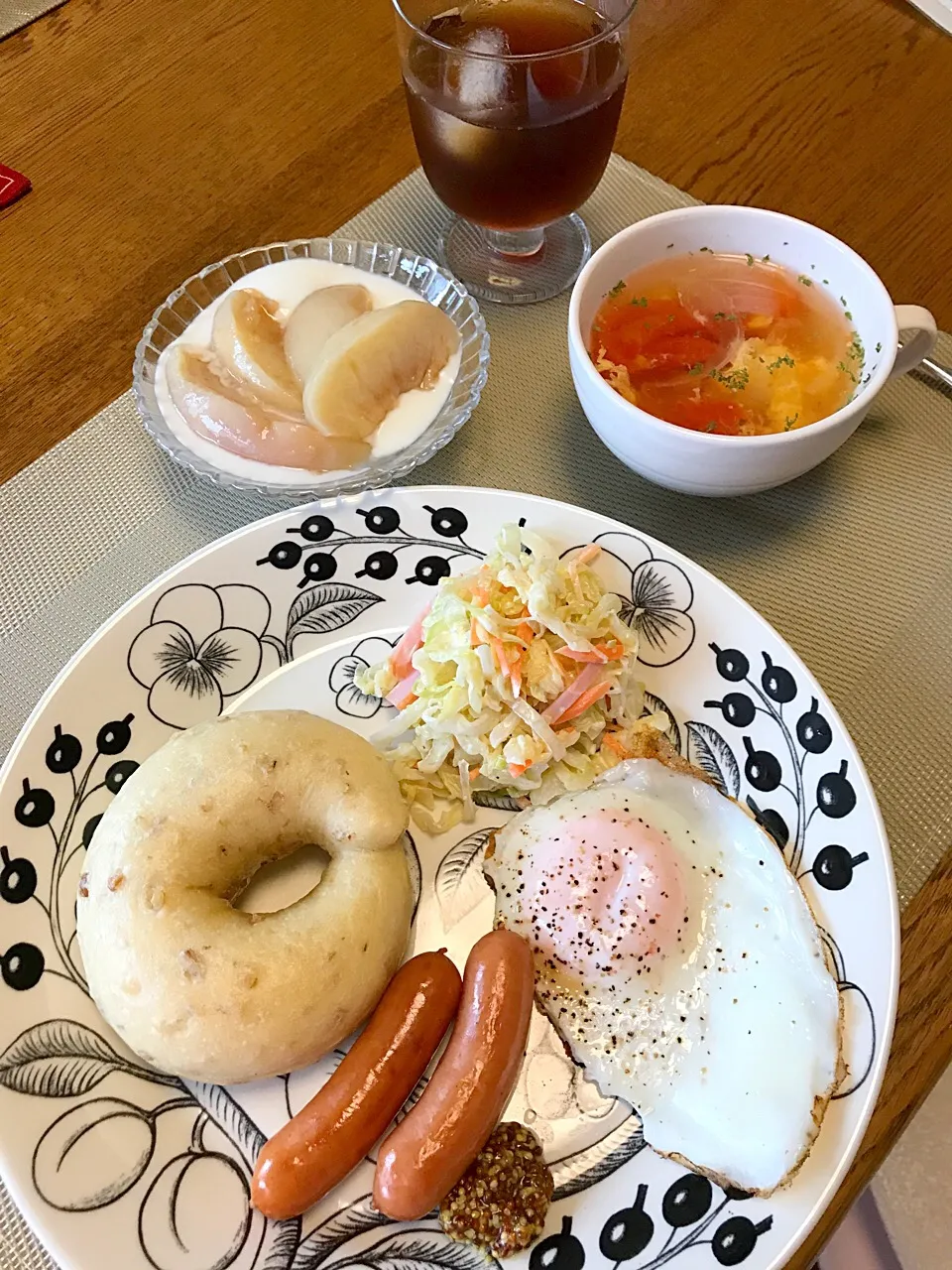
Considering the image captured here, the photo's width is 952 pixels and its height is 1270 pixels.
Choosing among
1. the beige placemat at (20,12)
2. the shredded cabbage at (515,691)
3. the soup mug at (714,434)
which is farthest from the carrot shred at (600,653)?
the beige placemat at (20,12)

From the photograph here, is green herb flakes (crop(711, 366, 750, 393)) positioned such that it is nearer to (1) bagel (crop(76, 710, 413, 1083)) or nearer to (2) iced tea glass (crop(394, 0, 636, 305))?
(2) iced tea glass (crop(394, 0, 636, 305))

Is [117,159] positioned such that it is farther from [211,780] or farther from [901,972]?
[901,972]

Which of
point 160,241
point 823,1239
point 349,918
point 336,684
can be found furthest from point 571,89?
point 823,1239

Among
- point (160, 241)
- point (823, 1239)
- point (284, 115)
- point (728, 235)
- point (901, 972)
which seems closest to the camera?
point (823, 1239)

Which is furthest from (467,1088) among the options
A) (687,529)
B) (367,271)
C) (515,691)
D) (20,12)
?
(20,12)

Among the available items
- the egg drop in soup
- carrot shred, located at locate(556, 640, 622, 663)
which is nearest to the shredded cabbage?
carrot shred, located at locate(556, 640, 622, 663)

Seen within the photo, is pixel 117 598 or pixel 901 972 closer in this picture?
pixel 901 972

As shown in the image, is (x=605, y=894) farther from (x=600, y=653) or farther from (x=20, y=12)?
(x=20, y=12)
